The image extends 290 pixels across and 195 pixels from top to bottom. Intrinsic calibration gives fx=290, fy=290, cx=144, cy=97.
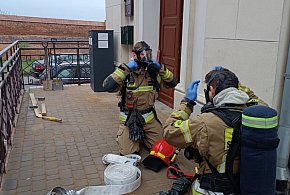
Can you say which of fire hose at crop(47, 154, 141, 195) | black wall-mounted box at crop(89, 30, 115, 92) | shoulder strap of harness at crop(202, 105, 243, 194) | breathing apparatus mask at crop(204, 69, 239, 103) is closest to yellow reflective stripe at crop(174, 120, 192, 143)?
shoulder strap of harness at crop(202, 105, 243, 194)

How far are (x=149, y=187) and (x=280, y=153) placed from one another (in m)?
1.43

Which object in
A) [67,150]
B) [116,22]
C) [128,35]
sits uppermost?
[116,22]

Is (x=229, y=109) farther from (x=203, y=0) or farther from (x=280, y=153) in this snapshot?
(x=203, y=0)

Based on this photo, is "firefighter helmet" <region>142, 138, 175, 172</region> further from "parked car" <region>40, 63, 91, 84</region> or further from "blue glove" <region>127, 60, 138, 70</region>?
"parked car" <region>40, 63, 91, 84</region>

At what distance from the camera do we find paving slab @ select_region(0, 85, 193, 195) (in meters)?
3.32

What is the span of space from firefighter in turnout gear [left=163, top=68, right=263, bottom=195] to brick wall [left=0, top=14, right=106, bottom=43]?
15698 mm

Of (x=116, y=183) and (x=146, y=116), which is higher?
(x=146, y=116)

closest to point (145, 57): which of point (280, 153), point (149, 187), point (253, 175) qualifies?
point (149, 187)

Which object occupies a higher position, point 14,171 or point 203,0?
point 203,0

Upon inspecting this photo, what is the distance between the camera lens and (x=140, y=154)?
13.5 ft

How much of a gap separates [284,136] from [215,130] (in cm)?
127

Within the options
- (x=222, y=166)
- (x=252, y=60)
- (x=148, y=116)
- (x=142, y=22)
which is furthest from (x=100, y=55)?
(x=222, y=166)

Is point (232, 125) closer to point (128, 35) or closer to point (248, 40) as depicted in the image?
point (248, 40)

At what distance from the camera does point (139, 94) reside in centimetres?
397
